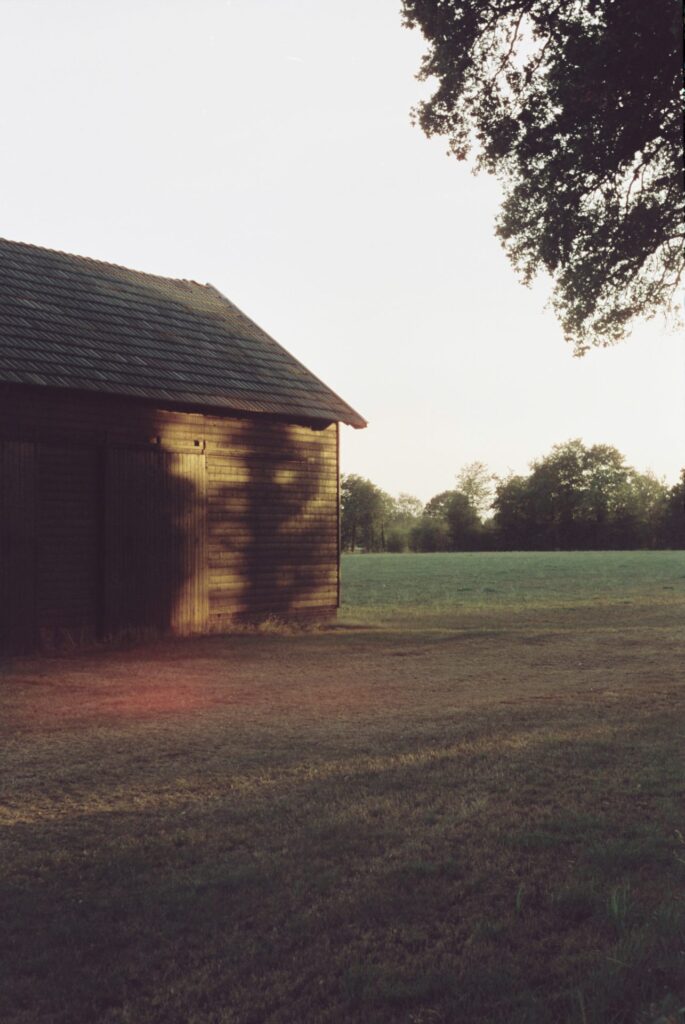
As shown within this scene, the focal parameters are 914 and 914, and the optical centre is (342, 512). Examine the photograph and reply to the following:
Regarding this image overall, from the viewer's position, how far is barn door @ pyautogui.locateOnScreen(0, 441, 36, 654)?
1602cm

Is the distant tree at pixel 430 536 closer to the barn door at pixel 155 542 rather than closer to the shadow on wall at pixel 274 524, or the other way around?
the shadow on wall at pixel 274 524

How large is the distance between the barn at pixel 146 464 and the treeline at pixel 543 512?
7387 centimetres

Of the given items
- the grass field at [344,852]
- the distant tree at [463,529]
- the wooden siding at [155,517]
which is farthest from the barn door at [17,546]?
the distant tree at [463,529]

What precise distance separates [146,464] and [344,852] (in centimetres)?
1331

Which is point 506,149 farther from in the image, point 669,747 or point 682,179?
point 669,747

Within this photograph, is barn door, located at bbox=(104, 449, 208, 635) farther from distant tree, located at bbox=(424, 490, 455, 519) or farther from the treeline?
distant tree, located at bbox=(424, 490, 455, 519)

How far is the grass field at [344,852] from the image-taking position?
13.5 ft

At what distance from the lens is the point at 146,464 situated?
18172 mm

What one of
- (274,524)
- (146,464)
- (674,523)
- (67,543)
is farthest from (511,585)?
(674,523)

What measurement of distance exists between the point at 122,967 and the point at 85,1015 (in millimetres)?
388

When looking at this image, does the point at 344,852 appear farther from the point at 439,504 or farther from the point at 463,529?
the point at 439,504

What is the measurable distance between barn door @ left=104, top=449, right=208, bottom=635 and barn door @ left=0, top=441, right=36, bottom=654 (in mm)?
1519

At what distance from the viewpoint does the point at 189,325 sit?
70.5 feet

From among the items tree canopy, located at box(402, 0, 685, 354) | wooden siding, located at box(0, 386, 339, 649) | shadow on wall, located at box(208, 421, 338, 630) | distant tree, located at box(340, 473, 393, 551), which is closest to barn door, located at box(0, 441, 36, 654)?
wooden siding, located at box(0, 386, 339, 649)
